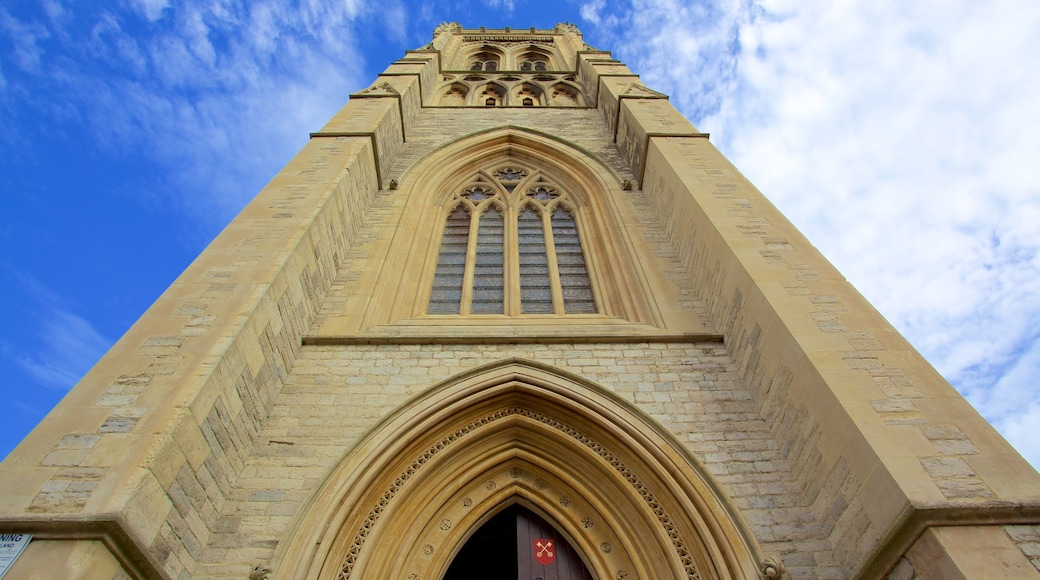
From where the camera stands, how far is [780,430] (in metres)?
4.79

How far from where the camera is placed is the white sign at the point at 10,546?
3.05m

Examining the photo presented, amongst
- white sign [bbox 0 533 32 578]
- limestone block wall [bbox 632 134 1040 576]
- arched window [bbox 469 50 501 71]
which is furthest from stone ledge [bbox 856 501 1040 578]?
arched window [bbox 469 50 501 71]

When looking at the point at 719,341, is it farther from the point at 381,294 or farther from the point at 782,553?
the point at 381,294

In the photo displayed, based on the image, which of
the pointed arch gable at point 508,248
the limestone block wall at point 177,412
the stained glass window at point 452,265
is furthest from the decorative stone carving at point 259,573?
the stained glass window at point 452,265

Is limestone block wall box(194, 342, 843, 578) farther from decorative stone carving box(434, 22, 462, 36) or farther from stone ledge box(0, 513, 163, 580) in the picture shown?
decorative stone carving box(434, 22, 462, 36)

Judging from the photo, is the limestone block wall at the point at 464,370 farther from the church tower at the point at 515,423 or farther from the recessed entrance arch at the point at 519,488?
the recessed entrance arch at the point at 519,488

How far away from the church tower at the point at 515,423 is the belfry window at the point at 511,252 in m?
0.06

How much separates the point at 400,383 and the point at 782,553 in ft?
10.3

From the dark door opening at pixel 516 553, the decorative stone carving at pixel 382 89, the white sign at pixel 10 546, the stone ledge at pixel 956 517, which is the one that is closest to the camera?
the white sign at pixel 10 546

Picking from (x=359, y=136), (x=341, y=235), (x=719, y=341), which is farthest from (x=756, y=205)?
(x=359, y=136)

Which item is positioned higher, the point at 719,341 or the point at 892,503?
the point at 719,341

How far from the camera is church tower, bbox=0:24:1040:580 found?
11.4ft

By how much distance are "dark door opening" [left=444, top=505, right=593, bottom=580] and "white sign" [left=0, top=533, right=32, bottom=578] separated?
269 centimetres

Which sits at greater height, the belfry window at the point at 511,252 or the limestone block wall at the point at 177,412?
the belfry window at the point at 511,252
